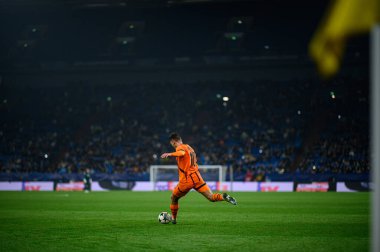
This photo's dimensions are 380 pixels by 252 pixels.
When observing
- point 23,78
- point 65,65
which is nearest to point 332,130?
point 65,65

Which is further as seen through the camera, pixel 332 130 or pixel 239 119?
pixel 239 119

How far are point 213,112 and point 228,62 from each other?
16.7 feet

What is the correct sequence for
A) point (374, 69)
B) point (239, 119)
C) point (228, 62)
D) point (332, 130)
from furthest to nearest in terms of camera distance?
point (228, 62) → point (239, 119) → point (332, 130) → point (374, 69)

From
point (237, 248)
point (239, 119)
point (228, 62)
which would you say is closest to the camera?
point (237, 248)

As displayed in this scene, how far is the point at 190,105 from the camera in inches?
1992

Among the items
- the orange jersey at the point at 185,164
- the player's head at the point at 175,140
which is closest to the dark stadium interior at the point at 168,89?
the orange jersey at the point at 185,164

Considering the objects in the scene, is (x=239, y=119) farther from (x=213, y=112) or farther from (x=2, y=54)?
(x=2, y=54)

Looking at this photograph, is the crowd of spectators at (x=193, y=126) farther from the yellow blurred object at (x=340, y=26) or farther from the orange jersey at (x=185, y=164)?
the yellow blurred object at (x=340, y=26)

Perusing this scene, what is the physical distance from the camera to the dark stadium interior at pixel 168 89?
4394 cm

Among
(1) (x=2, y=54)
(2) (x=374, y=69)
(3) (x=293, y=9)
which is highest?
(3) (x=293, y=9)

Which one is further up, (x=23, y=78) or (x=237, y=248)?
(x=23, y=78)

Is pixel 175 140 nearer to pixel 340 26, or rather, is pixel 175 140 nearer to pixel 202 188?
pixel 202 188

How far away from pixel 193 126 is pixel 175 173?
878cm

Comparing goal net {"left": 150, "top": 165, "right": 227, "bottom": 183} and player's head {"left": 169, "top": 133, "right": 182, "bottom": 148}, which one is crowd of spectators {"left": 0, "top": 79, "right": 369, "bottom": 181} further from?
player's head {"left": 169, "top": 133, "right": 182, "bottom": 148}
